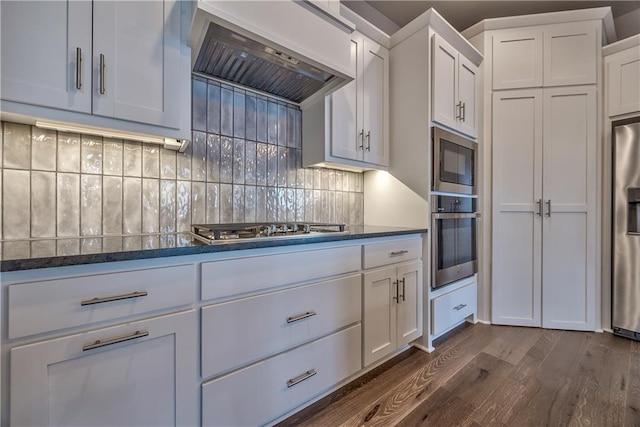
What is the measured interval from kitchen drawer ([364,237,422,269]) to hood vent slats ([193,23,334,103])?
104 centimetres

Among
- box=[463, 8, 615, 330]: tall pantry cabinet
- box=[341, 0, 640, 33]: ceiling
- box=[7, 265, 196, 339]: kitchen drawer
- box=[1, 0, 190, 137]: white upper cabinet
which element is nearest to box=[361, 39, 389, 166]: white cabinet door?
box=[341, 0, 640, 33]: ceiling

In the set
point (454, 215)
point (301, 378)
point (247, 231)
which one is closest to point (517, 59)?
point (454, 215)

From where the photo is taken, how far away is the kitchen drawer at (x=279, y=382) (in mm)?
1080

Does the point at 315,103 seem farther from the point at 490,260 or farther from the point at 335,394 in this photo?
the point at 490,260

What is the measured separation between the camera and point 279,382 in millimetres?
1243

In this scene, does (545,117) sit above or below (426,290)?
above

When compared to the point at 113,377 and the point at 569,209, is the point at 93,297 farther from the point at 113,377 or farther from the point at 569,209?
the point at 569,209

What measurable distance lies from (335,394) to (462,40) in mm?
2652

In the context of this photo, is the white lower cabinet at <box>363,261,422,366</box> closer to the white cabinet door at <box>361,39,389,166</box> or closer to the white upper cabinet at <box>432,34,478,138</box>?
the white cabinet door at <box>361,39,389,166</box>

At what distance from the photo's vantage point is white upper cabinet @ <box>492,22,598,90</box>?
7.52 feet

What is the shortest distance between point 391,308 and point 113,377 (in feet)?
4.63

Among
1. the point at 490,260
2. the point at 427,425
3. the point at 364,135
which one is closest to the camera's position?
the point at 427,425

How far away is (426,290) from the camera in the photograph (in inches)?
78.9

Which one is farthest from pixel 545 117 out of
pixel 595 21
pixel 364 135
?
pixel 364 135
